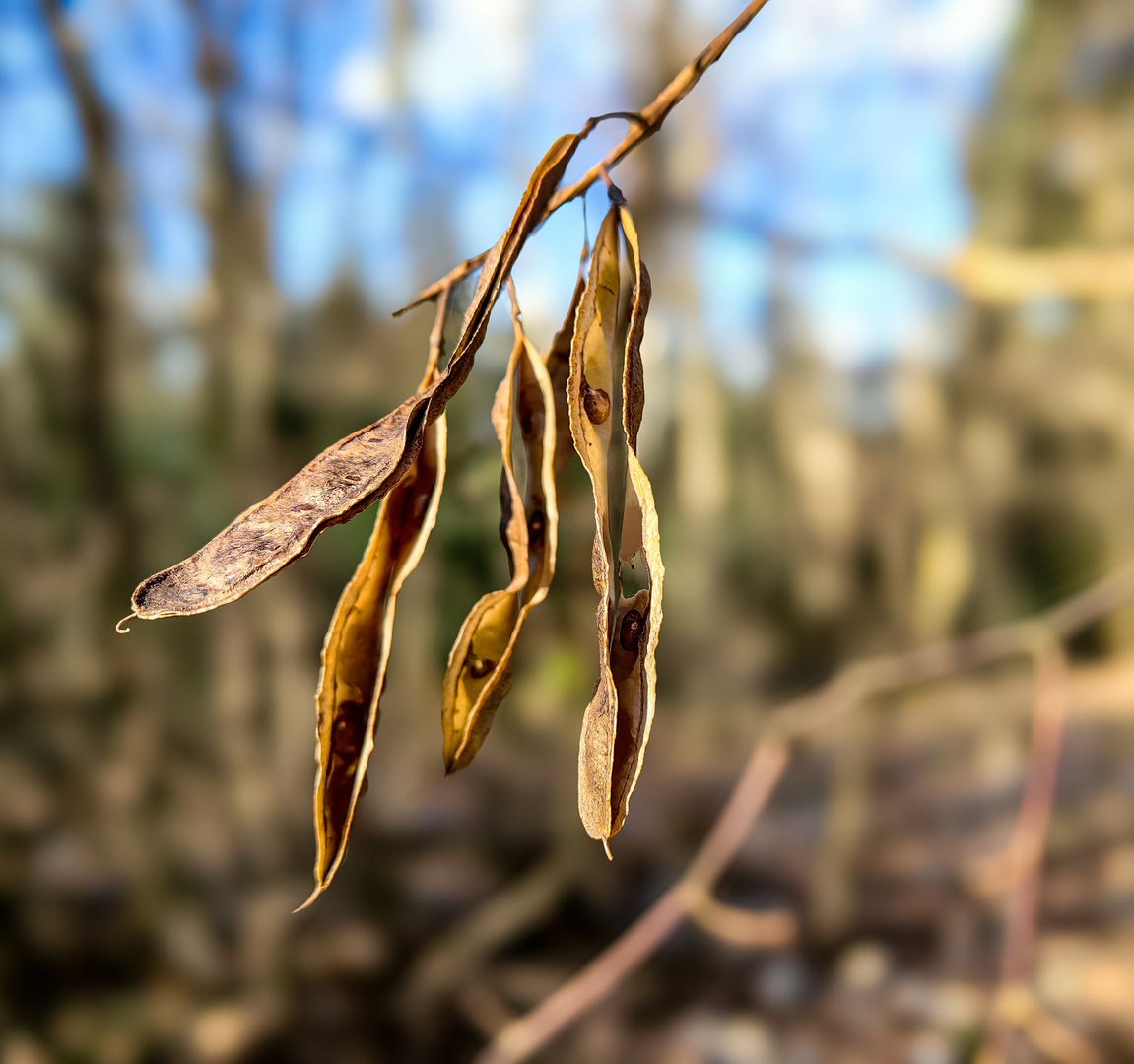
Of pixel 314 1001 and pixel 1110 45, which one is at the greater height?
pixel 1110 45

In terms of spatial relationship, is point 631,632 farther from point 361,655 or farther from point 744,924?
point 744,924

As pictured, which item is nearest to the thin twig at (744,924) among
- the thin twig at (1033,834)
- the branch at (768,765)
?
the branch at (768,765)

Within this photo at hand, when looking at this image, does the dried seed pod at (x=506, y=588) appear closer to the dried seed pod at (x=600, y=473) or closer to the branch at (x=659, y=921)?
the dried seed pod at (x=600, y=473)

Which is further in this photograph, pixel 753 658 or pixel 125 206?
pixel 753 658

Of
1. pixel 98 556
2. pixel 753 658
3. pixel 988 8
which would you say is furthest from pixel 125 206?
pixel 988 8

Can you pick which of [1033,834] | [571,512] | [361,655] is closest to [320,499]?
[361,655]

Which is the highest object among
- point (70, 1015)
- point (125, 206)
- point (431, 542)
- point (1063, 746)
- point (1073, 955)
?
point (125, 206)

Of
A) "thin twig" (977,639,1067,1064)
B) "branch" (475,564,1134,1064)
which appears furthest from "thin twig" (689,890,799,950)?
"thin twig" (977,639,1067,1064)

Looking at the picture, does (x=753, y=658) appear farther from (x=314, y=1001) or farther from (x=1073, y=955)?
(x=314, y=1001)
